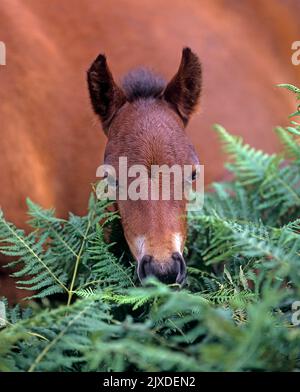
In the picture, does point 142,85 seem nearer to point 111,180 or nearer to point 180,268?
point 111,180

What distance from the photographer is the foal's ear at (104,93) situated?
7.84ft

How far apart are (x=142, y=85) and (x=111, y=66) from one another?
1.03 metres

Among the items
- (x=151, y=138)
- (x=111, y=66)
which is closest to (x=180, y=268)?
(x=151, y=138)

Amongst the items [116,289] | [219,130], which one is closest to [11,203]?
[116,289]

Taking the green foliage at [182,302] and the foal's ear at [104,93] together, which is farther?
the foal's ear at [104,93]

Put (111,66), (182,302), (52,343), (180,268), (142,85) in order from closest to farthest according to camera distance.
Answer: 1. (182,302)
2. (52,343)
3. (180,268)
4. (142,85)
5. (111,66)

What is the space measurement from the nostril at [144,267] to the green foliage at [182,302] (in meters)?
0.08

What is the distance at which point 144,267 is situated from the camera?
179 centimetres

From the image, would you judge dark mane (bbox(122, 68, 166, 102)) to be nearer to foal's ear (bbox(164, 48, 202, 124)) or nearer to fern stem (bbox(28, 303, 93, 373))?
foal's ear (bbox(164, 48, 202, 124))

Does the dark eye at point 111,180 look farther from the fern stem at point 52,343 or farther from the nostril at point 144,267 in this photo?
the fern stem at point 52,343

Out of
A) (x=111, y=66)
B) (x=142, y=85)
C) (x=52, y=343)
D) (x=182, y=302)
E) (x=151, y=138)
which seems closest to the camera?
(x=182, y=302)

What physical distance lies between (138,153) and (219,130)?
0.62 metres

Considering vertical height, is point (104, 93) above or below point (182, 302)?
above

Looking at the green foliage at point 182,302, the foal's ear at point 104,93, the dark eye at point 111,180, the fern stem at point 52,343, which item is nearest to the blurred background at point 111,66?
the foal's ear at point 104,93
